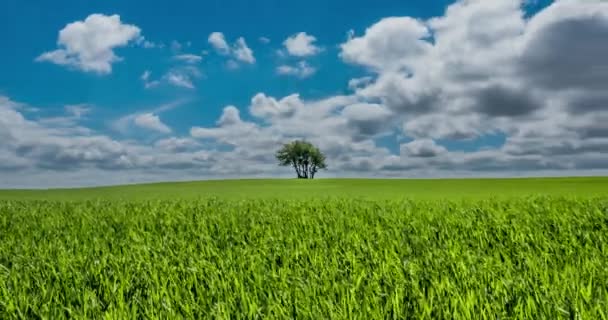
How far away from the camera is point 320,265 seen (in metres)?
5.85

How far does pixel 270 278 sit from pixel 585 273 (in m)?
3.44

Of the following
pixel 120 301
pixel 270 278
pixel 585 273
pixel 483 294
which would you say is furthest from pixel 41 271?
pixel 585 273

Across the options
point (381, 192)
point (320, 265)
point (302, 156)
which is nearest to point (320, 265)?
point (320, 265)

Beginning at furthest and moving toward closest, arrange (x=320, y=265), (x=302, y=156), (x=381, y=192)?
(x=302, y=156), (x=381, y=192), (x=320, y=265)

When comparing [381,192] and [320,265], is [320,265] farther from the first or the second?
[381,192]

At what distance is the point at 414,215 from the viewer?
31.6 feet

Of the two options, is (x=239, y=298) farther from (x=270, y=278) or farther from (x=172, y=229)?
(x=172, y=229)

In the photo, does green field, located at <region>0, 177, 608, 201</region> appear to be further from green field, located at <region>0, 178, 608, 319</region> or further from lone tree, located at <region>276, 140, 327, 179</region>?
lone tree, located at <region>276, 140, 327, 179</region>

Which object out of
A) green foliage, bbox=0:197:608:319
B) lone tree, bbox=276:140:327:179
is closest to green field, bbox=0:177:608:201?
green foliage, bbox=0:197:608:319

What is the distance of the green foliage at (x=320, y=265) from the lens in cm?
415

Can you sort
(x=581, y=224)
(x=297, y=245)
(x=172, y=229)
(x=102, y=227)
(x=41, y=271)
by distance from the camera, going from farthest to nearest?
(x=102, y=227) < (x=172, y=229) < (x=581, y=224) < (x=297, y=245) < (x=41, y=271)

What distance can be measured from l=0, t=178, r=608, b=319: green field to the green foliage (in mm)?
23

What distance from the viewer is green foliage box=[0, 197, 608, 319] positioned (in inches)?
163

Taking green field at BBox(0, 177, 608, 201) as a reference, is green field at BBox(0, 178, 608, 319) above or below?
Result: below
